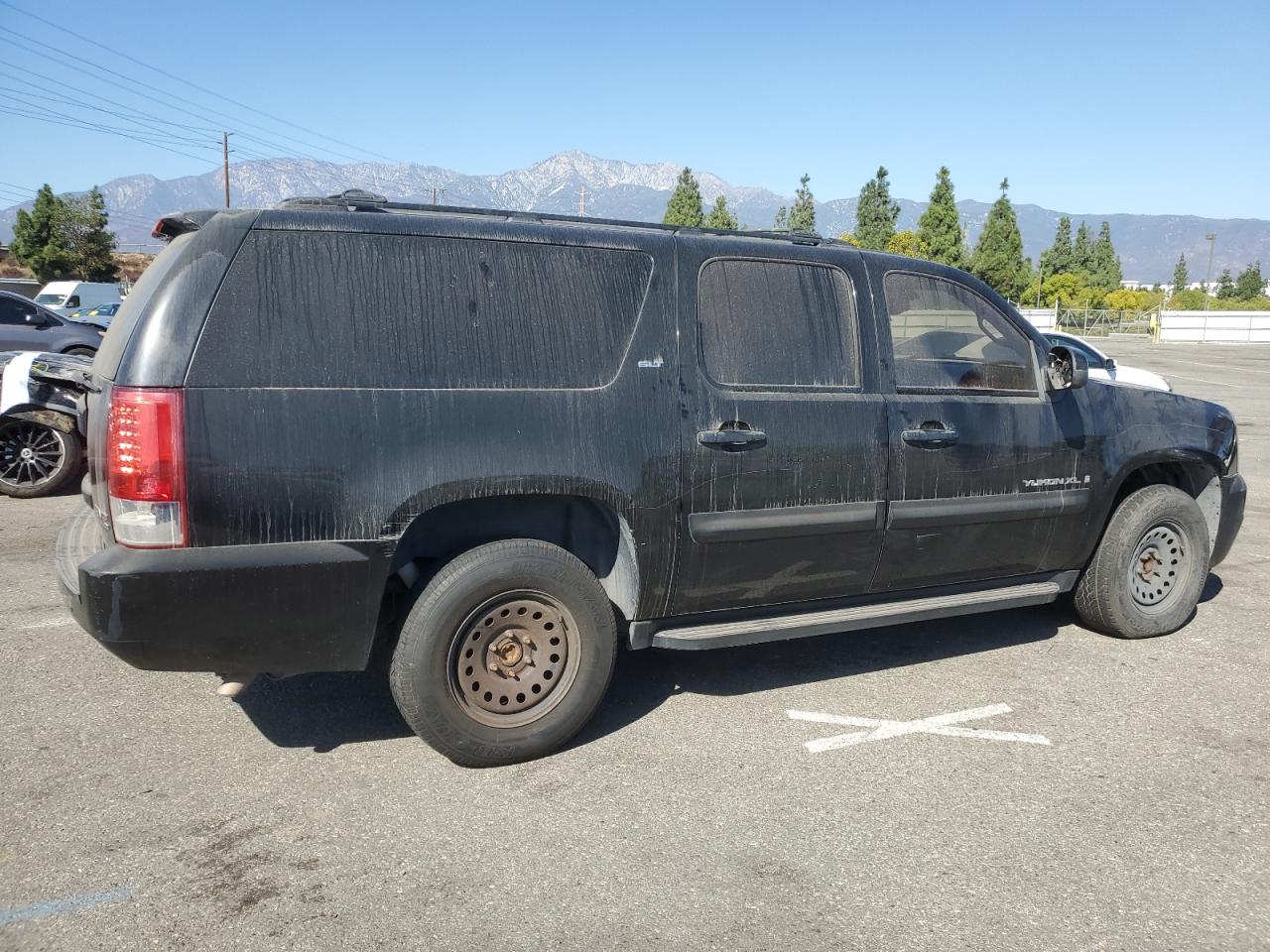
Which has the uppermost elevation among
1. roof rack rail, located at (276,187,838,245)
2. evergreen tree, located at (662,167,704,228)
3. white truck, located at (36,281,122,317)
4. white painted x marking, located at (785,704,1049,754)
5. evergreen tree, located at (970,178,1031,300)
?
evergreen tree, located at (662,167,704,228)

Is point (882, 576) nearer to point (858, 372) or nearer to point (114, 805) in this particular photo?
point (858, 372)

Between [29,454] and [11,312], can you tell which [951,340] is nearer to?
[29,454]

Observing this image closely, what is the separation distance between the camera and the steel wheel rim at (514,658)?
3.61 metres

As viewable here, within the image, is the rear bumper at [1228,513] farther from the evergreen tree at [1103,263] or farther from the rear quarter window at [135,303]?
the evergreen tree at [1103,263]

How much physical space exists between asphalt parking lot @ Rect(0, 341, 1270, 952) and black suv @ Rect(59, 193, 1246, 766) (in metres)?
0.41

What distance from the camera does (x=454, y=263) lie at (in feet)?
11.8

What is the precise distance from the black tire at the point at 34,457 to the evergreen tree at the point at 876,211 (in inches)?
2083

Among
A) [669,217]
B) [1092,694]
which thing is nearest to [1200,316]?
[669,217]

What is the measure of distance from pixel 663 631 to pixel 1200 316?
2371 inches

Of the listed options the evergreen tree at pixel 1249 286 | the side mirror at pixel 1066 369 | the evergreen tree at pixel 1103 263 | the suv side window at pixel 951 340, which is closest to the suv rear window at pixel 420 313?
the suv side window at pixel 951 340

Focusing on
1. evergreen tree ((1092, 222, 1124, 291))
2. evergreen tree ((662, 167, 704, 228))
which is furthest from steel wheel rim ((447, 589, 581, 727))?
evergreen tree ((1092, 222, 1124, 291))

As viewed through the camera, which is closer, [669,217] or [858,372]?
[858,372]

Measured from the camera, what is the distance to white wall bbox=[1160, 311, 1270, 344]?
54.0 metres

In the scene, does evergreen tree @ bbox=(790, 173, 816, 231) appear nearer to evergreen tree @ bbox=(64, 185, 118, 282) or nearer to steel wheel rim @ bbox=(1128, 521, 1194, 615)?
evergreen tree @ bbox=(64, 185, 118, 282)
